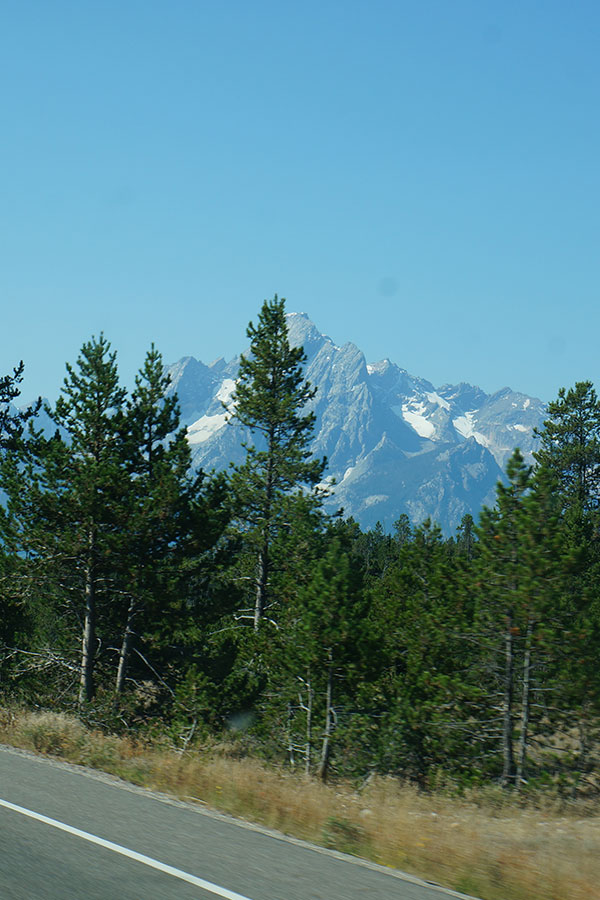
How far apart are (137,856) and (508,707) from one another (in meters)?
14.2

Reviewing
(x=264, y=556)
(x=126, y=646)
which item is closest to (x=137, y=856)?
(x=126, y=646)

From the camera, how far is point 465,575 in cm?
2119

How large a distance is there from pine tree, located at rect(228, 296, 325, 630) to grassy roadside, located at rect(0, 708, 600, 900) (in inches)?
671

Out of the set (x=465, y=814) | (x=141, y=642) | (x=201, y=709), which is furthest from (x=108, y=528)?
(x=465, y=814)

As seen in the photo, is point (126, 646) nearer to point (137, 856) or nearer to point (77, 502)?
point (77, 502)

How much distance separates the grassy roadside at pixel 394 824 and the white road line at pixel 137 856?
2.00 metres

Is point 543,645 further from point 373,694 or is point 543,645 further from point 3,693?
point 3,693

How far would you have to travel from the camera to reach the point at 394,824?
8789 millimetres

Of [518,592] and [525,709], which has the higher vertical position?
[518,592]

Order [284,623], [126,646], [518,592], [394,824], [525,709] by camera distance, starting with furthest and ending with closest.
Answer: [284,623] < [126,646] < [525,709] < [518,592] < [394,824]

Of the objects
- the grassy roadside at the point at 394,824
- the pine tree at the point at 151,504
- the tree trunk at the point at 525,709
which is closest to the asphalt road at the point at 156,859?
the grassy roadside at the point at 394,824

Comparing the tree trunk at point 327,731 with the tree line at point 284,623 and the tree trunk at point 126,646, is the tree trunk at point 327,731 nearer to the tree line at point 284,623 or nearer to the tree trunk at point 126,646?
the tree line at point 284,623

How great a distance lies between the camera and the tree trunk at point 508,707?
19.0 m

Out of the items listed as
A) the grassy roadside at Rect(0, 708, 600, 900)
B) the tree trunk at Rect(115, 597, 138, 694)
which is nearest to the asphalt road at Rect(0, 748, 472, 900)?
the grassy roadside at Rect(0, 708, 600, 900)
